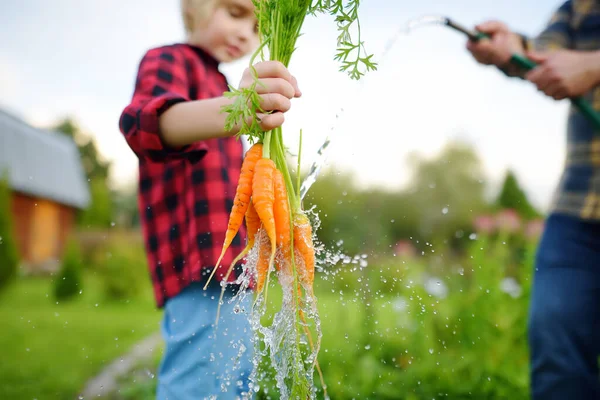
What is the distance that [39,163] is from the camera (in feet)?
65.9

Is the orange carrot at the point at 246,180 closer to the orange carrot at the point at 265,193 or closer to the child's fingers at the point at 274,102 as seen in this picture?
the orange carrot at the point at 265,193

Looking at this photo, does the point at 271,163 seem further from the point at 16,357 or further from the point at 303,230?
the point at 16,357

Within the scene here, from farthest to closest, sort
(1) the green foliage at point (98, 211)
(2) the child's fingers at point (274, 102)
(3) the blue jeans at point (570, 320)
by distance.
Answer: (1) the green foliage at point (98, 211) < (3) the blue jeans at point (570, 320) < (2) the child's fingers at point (274, 102)

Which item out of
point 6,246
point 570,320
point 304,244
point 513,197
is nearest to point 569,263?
point 570,320

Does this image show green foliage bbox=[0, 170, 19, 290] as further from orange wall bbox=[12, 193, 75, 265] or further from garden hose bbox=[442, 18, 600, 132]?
garden hose bbox=[442, 18, 600, 132]

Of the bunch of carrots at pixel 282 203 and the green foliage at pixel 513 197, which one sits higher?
the bunch of carrots at pixel 282 203

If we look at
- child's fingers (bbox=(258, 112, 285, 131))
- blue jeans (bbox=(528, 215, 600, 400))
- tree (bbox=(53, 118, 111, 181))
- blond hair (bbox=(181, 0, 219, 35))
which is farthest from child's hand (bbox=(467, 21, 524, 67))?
tree (bbox=(53, 118, 111, 181))

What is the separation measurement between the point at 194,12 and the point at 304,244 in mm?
973

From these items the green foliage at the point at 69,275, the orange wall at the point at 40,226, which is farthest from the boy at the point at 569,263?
the orange wall at the point at 40,226

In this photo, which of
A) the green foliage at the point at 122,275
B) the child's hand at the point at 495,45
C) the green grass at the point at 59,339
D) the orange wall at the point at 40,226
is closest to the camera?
the child's hand at the point at 495,45

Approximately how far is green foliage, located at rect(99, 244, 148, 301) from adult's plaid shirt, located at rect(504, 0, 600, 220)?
9.26m

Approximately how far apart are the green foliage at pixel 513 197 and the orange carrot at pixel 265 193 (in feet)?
29.5

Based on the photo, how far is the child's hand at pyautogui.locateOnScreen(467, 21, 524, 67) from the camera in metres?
1.97

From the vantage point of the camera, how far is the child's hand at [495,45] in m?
1.97
